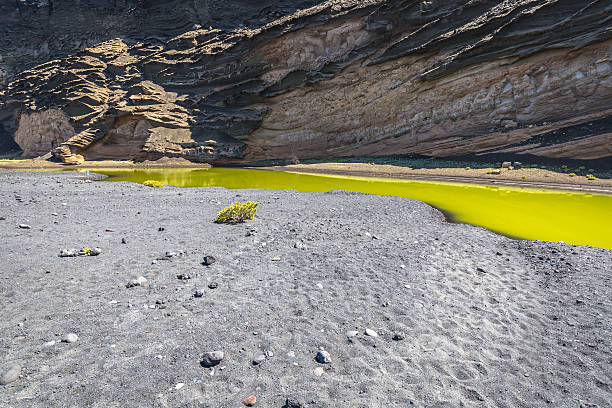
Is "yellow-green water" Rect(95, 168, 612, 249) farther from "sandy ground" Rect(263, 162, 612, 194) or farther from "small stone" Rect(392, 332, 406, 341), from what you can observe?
"small stone" Rect(392, 332, 406, 341)

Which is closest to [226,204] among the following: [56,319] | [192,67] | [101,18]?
[56,319]

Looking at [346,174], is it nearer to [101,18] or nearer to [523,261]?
[523,261]

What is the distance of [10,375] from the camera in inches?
113

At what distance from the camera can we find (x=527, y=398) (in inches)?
122

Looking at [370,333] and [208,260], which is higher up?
[208,260]

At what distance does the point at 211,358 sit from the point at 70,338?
1.98 metres

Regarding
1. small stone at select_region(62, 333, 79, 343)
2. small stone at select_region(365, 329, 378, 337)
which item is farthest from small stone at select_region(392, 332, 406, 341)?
small stone at select_region(62, 333, 79, 343)

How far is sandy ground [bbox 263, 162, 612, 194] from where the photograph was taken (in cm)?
1802

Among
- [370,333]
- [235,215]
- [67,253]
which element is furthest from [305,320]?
[235,215]

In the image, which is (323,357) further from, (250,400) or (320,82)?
(320,82)

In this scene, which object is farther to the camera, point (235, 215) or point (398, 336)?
point (235, 215)

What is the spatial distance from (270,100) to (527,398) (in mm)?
47302

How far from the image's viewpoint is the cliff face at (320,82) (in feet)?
80.5

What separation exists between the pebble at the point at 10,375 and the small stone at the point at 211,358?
75.9 inches
